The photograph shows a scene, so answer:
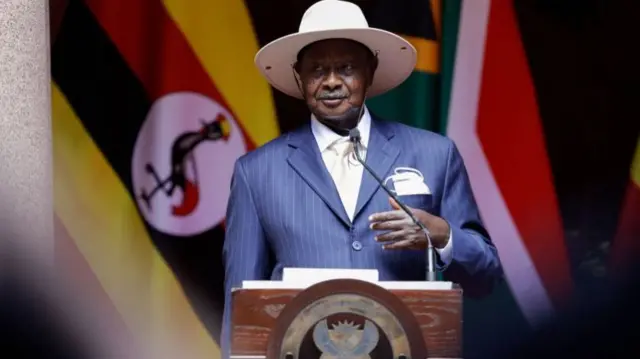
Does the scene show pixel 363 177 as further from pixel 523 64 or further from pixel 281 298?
pixel 523 64

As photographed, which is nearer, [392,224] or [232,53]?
[392,224]

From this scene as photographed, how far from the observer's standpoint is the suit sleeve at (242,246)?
2.96 metres

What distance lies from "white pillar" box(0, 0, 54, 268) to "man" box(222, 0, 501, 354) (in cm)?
73

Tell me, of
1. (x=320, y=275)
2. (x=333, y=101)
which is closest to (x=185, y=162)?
(x=333, y=101)

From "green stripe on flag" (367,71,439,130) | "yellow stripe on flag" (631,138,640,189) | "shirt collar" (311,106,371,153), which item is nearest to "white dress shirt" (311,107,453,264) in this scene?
"shirt collar" (311,106,371,153)

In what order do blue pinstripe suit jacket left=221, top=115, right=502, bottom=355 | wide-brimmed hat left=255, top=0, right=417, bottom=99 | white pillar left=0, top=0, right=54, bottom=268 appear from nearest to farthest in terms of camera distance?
blue pinstripe suit jacket left=221, top=115, right=502, bottom=355, wide-brimmed hat left=255, top=0, right=417, bottom=99, white pillar left=0, top=0, right=54, bottom=268

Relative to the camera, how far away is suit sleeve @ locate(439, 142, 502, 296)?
2758 millimetres

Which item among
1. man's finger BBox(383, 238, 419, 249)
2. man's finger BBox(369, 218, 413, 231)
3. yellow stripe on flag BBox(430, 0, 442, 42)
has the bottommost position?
man's finger BBox(383, 238, 419, 249)

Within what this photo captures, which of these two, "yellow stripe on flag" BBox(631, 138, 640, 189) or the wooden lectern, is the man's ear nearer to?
the wooden lectern

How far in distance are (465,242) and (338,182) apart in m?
0.40

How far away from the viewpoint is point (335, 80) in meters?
2.97

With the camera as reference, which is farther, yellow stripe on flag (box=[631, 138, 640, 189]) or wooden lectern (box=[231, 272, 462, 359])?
yellow stripe on flag (box=[631, 138, 640, 189])

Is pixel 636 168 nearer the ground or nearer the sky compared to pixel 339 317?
nearer the sky

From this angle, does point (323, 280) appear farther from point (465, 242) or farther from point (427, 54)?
point (427, 54)
